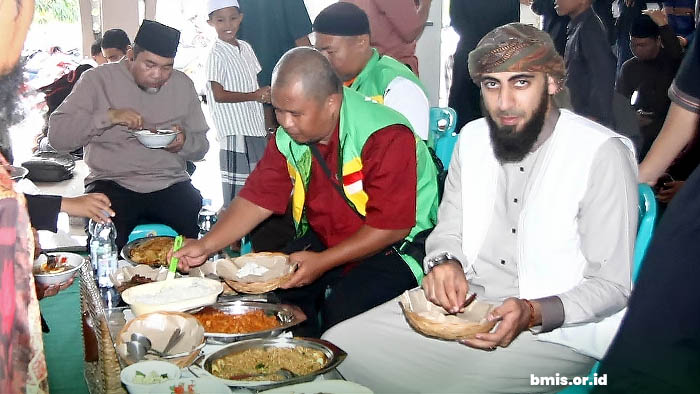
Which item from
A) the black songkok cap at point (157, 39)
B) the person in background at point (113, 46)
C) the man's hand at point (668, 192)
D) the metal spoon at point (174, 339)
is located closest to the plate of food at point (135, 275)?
the metal spoon at point (174, 339)

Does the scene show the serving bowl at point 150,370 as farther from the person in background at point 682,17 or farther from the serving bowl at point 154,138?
the person in background at point 682,17

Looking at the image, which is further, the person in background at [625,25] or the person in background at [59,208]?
the person in background at [625,25]

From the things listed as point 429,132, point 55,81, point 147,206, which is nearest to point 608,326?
point 429,132

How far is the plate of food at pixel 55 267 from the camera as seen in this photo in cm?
261

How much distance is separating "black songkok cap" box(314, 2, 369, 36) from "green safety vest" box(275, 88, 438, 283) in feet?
2.94

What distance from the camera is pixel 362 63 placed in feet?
11.8

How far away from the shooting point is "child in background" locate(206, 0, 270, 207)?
439 cm

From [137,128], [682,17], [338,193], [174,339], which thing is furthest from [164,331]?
[682,17]

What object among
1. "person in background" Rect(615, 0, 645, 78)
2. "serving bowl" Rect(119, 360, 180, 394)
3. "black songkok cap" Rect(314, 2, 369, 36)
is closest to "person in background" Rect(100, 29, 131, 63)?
"black songkok cap" Rect(314, 2, 369, 36)

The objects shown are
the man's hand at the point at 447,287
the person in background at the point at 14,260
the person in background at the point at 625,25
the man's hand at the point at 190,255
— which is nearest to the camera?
the person in background at the point at 14,260

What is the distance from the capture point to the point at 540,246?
2020mm

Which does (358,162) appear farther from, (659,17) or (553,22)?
(659,17)

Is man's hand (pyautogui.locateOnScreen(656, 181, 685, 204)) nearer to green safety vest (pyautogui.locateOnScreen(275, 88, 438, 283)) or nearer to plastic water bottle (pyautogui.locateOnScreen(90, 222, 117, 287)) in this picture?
green safety vest (pyautogui.locateOnScreen(275, 88, 438, 283))

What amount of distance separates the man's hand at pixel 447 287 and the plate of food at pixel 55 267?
1286 mm
